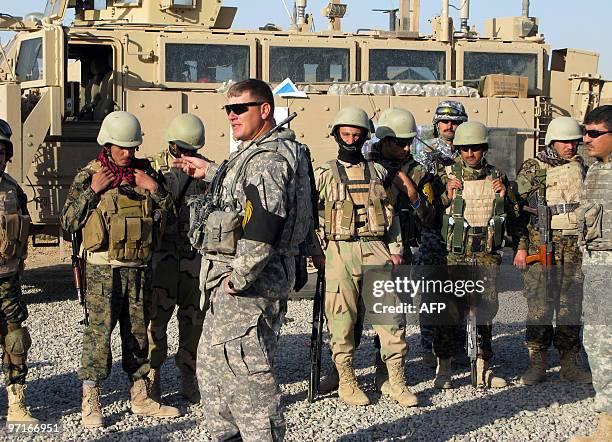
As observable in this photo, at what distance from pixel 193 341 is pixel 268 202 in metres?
2.29

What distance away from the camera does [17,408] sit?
5473 millimetres

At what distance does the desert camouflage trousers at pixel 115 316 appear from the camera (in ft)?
17.8

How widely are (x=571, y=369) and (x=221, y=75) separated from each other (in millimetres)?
5280

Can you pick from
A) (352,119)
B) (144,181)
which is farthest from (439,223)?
(144,181)

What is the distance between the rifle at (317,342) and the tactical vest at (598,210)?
5.45ft

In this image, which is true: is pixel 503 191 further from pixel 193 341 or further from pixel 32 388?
pixel 32 388

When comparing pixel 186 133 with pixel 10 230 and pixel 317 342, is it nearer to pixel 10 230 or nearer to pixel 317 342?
pixel 10 230

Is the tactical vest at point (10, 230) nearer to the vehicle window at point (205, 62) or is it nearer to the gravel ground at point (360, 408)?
the gravel ground at point (360, 408)

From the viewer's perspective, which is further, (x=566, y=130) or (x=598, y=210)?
(x=566, y=130)

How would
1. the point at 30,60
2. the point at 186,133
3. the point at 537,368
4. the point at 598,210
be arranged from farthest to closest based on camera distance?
the point at 30,60
the point at 537,368
the point at 186,133
the point at 598,210

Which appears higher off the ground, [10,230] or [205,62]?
→ [205,62]

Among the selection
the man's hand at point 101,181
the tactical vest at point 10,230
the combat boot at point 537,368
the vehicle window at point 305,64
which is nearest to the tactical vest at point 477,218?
the combat boot at point 537,368

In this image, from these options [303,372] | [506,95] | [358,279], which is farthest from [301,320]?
A: [506,95]

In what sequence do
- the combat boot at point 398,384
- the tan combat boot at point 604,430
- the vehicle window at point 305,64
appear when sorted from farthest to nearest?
the vehicle window at point 305,64 < the combat boot at point 398,384 < the tan combat boot at point 604,430
